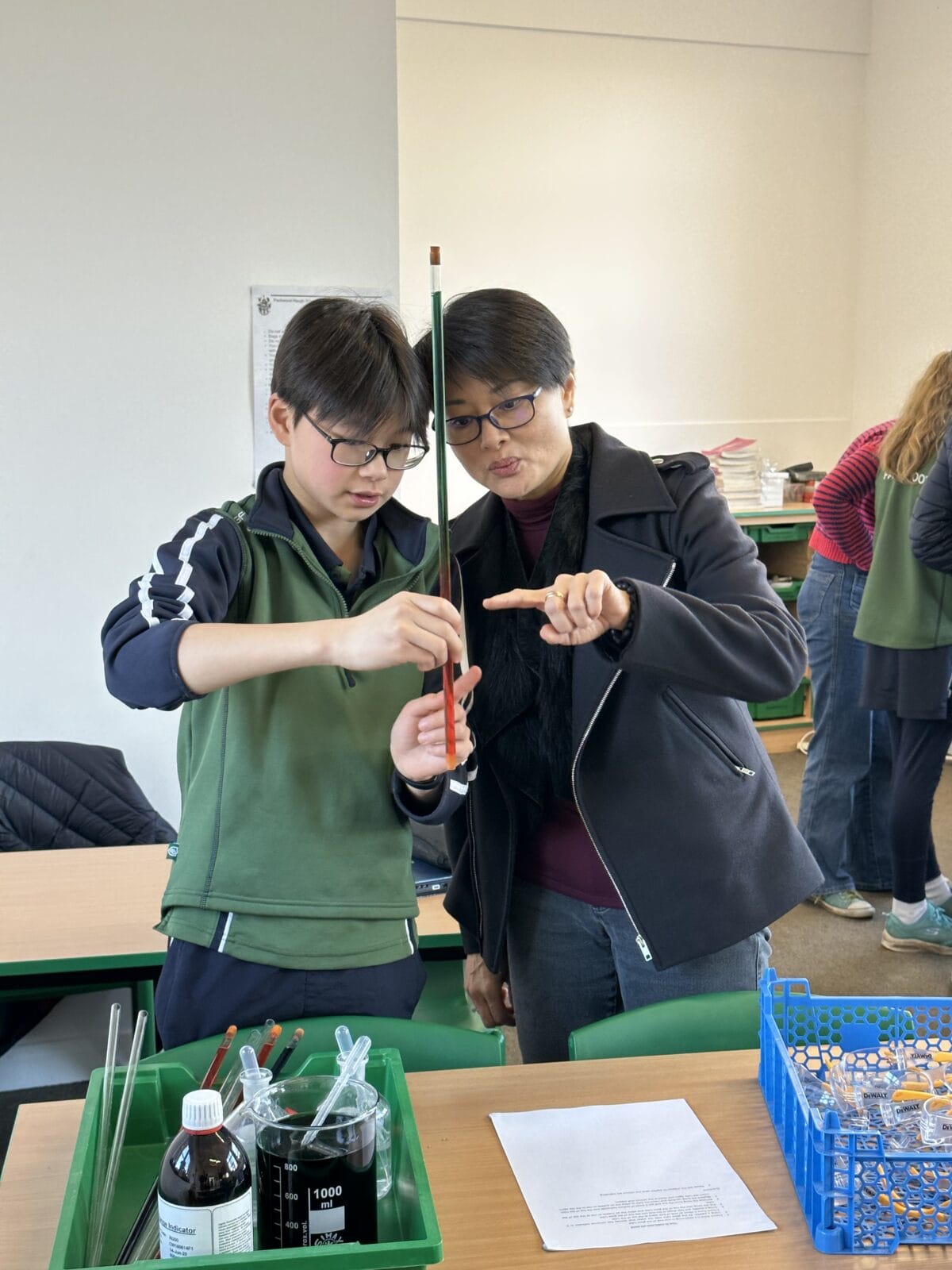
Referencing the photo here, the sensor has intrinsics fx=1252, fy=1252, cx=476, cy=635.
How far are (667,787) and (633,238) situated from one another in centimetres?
512

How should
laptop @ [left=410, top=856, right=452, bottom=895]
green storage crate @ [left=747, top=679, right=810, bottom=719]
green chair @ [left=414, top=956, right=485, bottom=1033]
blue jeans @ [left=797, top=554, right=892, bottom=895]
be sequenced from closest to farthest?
green chair @ [left=414, top=956, right=485, bottom=1033] < laptop @ [left=410, top=856, right=452, bottom=895] < blue jeans @ [left=797, top=554, right=892, bottom=895] < green storage crate @ [left=747, top=679, right=810, bottom=719]

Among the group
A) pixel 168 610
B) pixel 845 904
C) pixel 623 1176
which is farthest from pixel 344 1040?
pixel 845 904

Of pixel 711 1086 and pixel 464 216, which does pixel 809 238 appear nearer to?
pixel 464 216

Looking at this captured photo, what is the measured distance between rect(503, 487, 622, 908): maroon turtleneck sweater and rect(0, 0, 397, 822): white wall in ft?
7.18

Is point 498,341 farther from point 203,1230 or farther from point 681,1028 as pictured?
point 203,1230

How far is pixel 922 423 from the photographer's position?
331 cm

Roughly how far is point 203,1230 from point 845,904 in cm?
324

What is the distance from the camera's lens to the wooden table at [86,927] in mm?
2080

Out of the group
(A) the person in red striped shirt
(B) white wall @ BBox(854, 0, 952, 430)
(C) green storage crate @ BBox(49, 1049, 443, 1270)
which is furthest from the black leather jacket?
(B) white wall @ BBox(854, 0, 952, 430)

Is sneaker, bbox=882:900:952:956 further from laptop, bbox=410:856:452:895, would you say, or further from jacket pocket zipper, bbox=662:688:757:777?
jacket pocket zipper, bbox=662:688:757:777

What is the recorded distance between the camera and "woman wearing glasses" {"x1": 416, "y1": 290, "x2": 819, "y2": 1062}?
59.6 inches

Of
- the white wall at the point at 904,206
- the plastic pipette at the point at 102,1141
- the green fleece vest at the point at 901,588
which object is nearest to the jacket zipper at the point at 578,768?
the plastic pipette at the point at 102,1141

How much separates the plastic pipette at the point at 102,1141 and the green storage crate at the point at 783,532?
4942mm

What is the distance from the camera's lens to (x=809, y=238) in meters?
6.48
